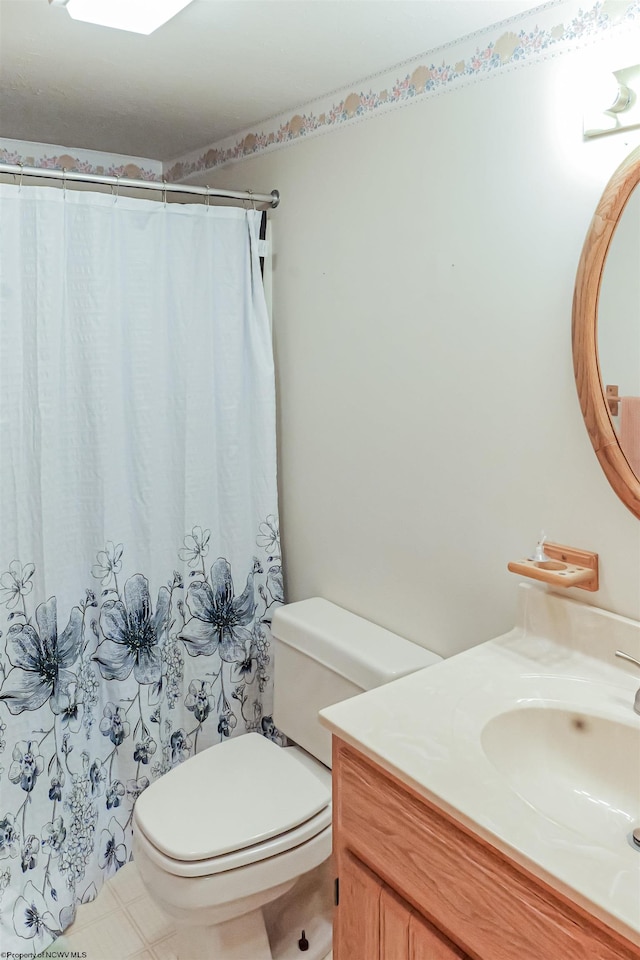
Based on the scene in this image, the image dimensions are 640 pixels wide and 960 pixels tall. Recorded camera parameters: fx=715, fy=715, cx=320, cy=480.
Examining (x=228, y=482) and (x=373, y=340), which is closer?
(x=373, y=340)

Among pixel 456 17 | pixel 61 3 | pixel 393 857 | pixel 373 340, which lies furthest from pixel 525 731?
pixel 61 3

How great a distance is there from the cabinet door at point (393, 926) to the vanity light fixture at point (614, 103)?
1348mm

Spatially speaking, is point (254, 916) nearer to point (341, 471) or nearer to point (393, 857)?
point (393, 857)

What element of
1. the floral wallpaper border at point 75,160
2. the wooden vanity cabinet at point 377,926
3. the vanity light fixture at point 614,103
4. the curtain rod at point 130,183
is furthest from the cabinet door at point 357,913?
the floral wallpaper border at point 75,160

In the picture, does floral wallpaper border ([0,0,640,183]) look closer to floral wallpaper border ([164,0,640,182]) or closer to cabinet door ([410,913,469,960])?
Result: floral wallpaper border ([164,0,640,182])

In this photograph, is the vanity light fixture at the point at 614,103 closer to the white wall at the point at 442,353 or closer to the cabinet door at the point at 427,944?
the white wall at the point at 442,353

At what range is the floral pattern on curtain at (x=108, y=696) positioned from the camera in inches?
73.5

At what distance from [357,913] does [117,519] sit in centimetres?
117

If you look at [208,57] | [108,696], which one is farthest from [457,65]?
[108,696]

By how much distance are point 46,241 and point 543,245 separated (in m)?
1.19

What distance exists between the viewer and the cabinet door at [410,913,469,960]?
3.40ft

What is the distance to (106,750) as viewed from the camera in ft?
6.64

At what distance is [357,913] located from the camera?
1208 millimetres

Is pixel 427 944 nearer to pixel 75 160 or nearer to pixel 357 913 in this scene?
pixel 357 913
